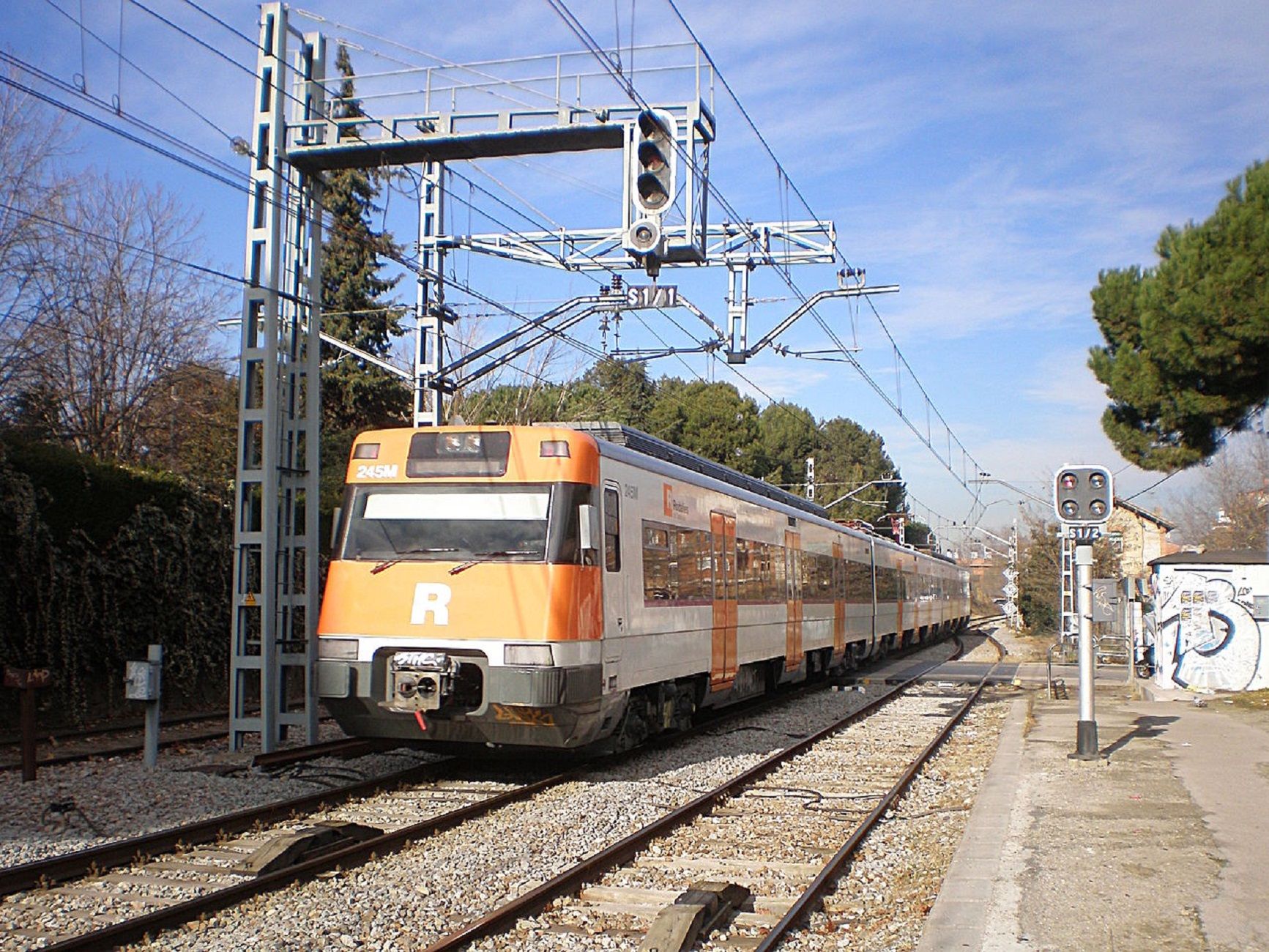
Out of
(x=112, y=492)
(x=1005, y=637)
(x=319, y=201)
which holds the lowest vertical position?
(x=1005, y=637)

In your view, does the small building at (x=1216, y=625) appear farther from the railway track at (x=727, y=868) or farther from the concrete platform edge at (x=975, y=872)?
the concrete platform edge at (x=975, y=872)

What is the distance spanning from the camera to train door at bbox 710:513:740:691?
46.2ft

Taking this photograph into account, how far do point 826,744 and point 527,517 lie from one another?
5.68 meters

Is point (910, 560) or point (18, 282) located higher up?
point (18, 282)

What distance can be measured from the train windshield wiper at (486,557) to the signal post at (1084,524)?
18.2 feet

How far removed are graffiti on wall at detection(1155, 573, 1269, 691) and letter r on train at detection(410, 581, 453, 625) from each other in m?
14.5

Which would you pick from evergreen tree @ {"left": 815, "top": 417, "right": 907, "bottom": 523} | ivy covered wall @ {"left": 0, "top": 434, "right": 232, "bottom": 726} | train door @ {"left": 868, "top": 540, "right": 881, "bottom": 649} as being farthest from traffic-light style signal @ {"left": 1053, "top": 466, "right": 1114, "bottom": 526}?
evergreen tree @ {"left": 815, "top": 417, "right": 907, "bottom": 523}

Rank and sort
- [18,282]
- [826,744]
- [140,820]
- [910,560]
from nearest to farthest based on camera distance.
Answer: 1. [140,820]
2. [826,744]
3. [18,282]
4. [910,560]

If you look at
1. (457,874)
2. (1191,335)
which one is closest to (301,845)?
(457,874)

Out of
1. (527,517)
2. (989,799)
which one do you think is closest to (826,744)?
(989,799)

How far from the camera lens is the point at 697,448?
5631 cm

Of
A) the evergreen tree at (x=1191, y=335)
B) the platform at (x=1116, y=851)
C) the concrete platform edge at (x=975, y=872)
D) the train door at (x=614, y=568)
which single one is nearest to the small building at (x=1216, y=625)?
the evergreen tree at (x=1191, y=335)

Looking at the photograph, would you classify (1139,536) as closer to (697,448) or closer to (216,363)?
(697,448)

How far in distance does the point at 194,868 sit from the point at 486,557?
3615 mm
